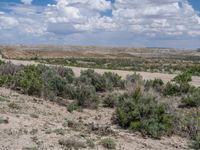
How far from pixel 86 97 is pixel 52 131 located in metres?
6.56

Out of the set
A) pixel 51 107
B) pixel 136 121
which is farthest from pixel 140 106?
pixel 51 107

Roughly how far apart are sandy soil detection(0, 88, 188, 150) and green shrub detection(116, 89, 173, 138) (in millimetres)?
365

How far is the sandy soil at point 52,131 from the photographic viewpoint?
33.8 ft

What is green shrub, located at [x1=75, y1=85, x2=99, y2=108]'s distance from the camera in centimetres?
1756

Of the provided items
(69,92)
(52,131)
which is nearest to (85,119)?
(52,131)

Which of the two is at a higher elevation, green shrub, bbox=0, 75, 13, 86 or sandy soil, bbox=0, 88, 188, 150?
green shrub, bbox=0, 75, 13, 86

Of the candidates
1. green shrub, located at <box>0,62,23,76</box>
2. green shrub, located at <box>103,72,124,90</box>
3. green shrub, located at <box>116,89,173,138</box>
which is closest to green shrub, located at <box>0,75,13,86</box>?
green shrub, located at <box>0,62,23,76</box>

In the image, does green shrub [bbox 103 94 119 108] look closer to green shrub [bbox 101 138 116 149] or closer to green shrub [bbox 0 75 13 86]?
green shrub [bbox 0 75 13 86]

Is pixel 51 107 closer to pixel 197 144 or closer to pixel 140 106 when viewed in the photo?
pixel 140 106

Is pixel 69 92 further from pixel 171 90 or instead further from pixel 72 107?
pixel 171 90

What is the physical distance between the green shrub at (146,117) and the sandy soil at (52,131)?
365 millimetres

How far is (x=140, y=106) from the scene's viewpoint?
1408 cm

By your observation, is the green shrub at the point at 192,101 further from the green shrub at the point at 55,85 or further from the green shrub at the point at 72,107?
the green shrub at the point at 55,85

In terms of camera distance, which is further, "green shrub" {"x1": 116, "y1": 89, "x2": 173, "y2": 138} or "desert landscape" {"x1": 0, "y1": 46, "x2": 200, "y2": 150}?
"green shrub" {"x1": 116, "y1": 89, "x2": 173, "y2": 138}
